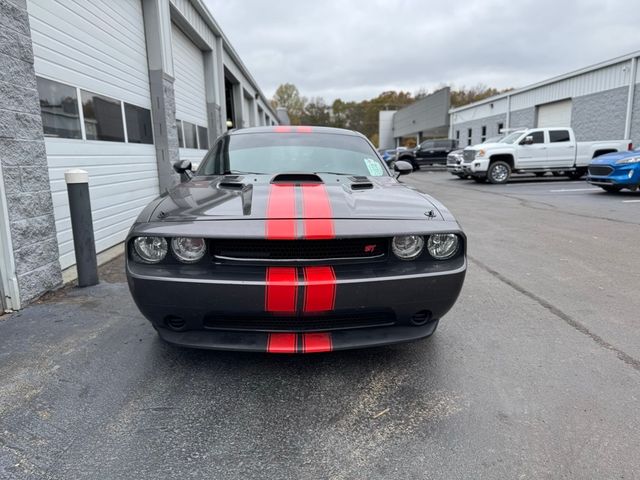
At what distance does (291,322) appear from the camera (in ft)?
7.82

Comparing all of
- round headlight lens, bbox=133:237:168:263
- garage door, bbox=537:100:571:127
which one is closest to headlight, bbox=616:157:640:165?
garage door, bbox=537:100:571:127

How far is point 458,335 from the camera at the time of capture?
324cm

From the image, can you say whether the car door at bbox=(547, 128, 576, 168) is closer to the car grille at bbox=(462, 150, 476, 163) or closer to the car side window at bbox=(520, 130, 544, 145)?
the car side window at bbox=(520, 130, 544, 145)

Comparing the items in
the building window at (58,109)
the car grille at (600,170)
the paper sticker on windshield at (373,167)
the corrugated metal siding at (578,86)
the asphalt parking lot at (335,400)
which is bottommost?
the asphalt parking lot at (335,400)

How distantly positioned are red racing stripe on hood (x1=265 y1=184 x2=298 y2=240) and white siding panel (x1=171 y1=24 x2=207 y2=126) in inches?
336

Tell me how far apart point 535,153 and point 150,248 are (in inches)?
671

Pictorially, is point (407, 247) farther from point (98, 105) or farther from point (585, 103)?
point (585, 103)

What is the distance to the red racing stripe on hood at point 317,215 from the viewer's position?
2256 millimetres

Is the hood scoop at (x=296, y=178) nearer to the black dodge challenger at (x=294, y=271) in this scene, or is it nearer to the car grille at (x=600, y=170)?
the black dodge challenger at (x=294, y=271)

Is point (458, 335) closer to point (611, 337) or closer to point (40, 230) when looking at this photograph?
point (611, 337)

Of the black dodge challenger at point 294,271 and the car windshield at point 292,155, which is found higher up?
the car windshield at point 292,155

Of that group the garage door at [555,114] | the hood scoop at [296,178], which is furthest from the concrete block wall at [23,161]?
the garage door at [555,114]

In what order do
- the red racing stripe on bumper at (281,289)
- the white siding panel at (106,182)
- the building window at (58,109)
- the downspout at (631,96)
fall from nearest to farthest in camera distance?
the red racing stripe on bumper at (281,289) < the building window at (58,109) < the white siding panel at (106,182) < the downspout at (631,96)

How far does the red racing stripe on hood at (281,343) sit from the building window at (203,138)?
36.4 ft
